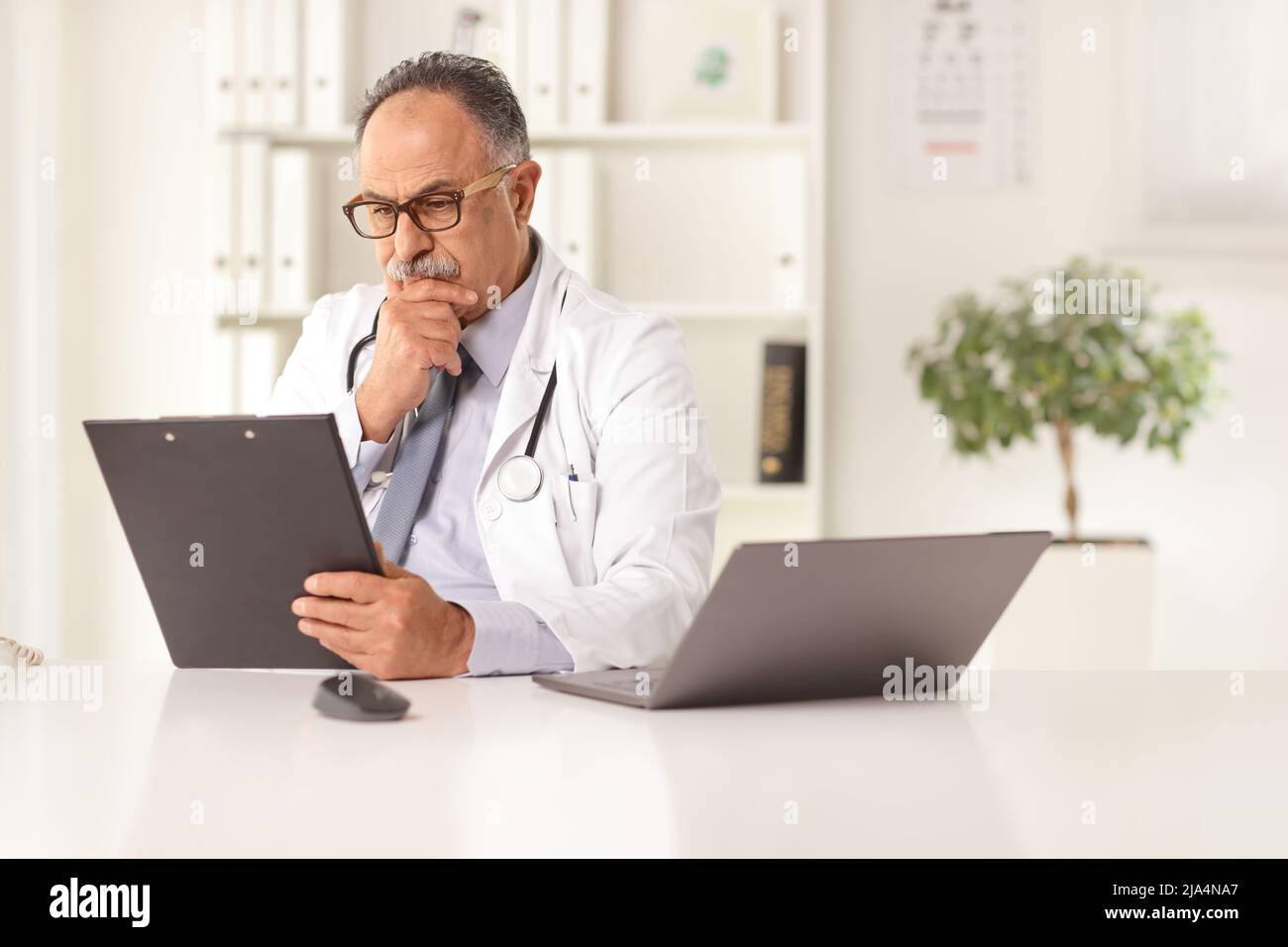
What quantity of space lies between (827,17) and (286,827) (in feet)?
9.91

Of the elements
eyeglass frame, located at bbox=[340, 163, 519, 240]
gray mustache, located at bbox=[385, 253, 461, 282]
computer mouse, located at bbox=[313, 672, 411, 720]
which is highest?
eyeglass frame, located at bbox=[340, 163, 519, 240]

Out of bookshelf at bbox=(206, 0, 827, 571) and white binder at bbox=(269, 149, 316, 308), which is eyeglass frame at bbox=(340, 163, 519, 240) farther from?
white binder at bbox=(269, 149, 316, 308)

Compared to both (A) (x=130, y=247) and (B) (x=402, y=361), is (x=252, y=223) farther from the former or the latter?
(B) (x=402, y=361)

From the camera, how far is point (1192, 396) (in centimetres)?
307

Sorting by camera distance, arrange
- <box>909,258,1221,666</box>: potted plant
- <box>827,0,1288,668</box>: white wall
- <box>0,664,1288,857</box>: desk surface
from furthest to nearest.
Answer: <box>827,0,1288,668</box>: white wall < <box>909,258,1221,666</box>: potted plant < <box>0,664,1288,857</box>: desk surface

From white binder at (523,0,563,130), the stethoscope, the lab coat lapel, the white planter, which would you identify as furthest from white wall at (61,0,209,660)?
the white planter

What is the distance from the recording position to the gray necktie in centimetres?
176

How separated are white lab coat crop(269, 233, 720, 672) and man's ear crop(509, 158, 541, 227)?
98 millimetres

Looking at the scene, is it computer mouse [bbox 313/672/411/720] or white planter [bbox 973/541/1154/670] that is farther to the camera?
white planter [bbox 973/541/1154/670]

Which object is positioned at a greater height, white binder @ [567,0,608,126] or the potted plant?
white binder @ [567,0,608,126]

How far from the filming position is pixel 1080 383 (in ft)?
9.93

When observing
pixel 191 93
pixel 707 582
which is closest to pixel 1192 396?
pixel 707 582

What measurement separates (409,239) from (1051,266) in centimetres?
210

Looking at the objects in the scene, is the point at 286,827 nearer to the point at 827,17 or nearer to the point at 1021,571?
the point at 1021,571
